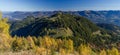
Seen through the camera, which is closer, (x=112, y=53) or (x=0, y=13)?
(x=0, y=13)

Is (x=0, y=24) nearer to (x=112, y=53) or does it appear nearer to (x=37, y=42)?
(x=37, y=42)

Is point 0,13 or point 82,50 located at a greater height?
point 0,13

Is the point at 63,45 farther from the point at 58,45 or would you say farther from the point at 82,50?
the point at 82,50

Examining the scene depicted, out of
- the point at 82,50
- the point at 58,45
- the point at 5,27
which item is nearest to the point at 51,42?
the point at 58,45

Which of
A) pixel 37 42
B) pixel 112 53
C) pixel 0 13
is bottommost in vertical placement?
pixel 112 53

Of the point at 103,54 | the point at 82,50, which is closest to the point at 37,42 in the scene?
the point at 82,50

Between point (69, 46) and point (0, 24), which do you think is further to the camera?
point (69, 46)

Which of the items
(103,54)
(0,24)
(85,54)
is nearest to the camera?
(0,24)

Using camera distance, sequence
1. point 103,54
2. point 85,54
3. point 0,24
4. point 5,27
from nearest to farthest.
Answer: point 0,24 < point 5,27 < point 85,54 < point 103,54

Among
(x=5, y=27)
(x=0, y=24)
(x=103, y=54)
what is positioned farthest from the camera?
(x=103, y=54)
